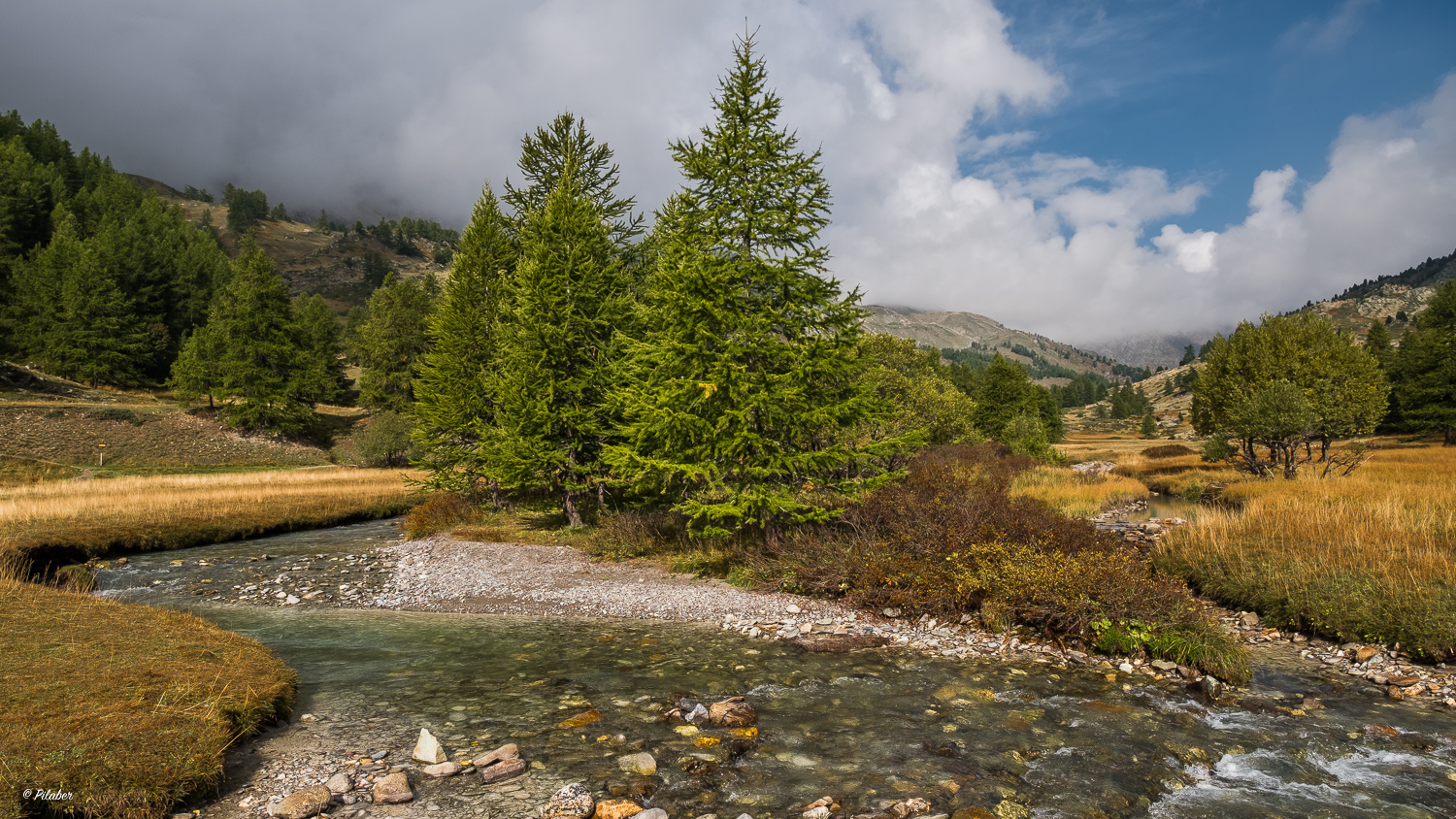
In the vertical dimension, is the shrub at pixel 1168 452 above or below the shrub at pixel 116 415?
below

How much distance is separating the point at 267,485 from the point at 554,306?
27.2 m

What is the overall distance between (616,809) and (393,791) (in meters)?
2.28

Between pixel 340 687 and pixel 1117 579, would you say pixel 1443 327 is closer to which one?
pixel 1117 579

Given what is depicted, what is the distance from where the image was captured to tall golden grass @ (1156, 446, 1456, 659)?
10.4 meters

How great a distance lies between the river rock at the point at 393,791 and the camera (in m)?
6.09

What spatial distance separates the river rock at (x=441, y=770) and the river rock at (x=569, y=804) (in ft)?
4.24

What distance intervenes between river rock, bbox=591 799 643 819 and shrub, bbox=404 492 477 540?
20971mm

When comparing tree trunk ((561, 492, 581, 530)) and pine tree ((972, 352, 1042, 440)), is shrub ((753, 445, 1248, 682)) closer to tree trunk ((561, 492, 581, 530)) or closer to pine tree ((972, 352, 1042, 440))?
tree trunk ((561, 492, 581, 530))

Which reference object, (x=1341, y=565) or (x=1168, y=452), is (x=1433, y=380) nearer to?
(x=1168, y=452)

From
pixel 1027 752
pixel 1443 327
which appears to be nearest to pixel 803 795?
pixel 1027 752

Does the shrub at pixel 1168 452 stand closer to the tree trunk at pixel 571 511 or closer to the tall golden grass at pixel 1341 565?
the tall golden grass at pixel 1341 565

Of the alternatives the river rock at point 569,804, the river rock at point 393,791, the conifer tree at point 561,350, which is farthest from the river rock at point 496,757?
the conifer tree at point 561,350

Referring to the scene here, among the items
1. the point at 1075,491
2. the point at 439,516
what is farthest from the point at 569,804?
the point at 1075,491

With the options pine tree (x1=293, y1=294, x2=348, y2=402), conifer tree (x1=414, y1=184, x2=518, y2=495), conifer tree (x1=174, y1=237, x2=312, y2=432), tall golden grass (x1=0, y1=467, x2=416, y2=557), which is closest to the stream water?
tall golden grass (x1=0, y1=467, x2=416, y2=557)
